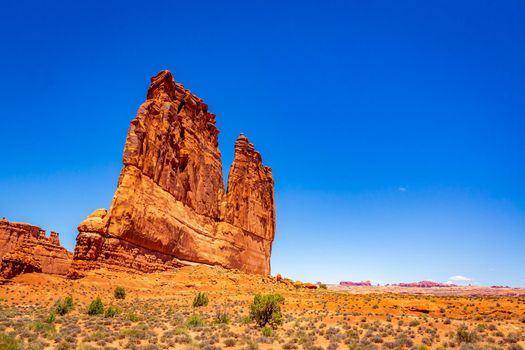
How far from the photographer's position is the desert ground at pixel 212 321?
53.7 feet

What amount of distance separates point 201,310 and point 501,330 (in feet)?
65.0

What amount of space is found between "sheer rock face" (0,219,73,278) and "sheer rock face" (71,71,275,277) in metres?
4.57

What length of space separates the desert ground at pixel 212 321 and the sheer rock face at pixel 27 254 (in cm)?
121

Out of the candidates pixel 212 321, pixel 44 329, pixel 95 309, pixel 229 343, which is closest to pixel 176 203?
pixel 95 309

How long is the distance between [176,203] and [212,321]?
25489 mm

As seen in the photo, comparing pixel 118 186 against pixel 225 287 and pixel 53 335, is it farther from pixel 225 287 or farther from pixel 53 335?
pixel 53 335

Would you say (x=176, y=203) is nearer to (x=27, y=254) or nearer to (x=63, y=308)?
(x=27, y=254)

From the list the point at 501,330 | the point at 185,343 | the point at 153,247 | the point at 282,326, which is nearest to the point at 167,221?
the point at 153,247

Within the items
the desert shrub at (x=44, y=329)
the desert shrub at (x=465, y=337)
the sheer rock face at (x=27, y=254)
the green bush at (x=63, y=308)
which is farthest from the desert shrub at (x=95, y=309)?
the desert shrub at (x=465, y=337)

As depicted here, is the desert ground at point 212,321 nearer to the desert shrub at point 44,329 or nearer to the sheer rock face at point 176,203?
the desert shrub at point 44,329

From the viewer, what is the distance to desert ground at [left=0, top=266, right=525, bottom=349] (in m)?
16.4

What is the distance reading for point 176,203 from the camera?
153 feet

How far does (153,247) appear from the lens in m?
40.8

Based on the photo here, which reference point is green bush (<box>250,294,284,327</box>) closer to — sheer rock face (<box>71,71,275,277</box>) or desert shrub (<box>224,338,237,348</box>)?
desert shrub (<box>224,338,237,348</box>)
